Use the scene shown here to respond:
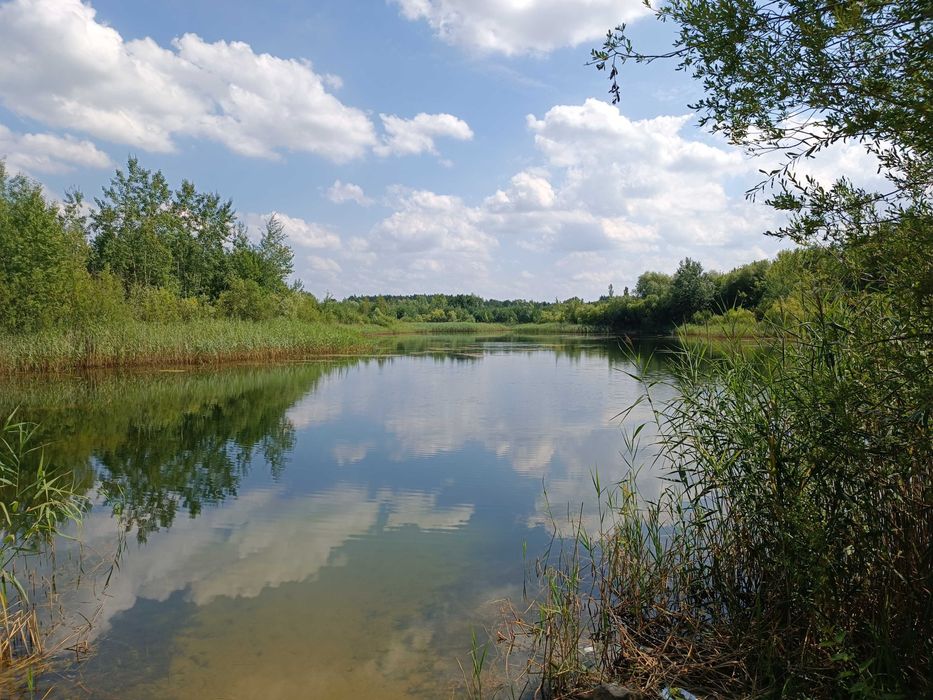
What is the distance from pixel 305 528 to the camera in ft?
21.7

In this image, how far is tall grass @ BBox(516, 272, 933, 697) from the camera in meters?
2.58

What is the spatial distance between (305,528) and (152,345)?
61.9ft

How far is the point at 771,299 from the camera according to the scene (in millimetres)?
4645

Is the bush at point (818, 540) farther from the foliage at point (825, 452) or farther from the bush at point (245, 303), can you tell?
the bush at point (245, 303)

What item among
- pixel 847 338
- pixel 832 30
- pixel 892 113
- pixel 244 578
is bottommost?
pixel 244 578

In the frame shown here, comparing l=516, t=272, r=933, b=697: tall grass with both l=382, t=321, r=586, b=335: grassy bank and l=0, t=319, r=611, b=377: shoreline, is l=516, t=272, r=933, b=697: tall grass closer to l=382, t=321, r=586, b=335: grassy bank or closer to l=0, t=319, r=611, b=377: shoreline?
l=0, t=319, r=611, b=377: shoreline

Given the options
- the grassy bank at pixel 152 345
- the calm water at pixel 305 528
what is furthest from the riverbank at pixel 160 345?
the calm water at pixel 305 528

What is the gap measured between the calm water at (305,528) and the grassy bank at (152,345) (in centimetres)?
471

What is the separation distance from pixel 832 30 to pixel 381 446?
31.1 ft

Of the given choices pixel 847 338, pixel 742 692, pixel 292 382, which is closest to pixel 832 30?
pixel 847 338

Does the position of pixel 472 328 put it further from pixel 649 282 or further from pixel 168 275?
pixel 168 275

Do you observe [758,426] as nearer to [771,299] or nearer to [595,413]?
[771,299]

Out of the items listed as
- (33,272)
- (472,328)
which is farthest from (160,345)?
(472,328)

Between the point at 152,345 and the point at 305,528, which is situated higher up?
the point at 152,345
